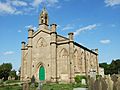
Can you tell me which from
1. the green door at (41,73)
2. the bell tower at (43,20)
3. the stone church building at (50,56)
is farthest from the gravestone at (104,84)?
the bell tower at (43,20)

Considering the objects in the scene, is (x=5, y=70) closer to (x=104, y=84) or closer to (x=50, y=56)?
(x=50, y=56)

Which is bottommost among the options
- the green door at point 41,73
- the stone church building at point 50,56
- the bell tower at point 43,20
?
the green door at point 41,73

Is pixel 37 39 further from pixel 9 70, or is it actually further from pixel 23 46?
pixel 9 70

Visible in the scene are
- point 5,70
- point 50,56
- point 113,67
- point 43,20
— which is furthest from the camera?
point 113,67

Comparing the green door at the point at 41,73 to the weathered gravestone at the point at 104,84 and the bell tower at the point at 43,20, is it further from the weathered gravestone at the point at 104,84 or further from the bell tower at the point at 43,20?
the weathered gravestone at the point at 104,84

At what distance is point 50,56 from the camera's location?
42.0 metres

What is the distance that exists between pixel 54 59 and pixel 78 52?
20.6 ft

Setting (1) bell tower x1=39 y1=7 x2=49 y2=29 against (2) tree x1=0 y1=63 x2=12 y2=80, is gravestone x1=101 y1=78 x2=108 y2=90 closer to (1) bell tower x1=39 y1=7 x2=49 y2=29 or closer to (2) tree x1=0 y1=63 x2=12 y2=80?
(1) bell tower x1=39 y1=7 x2=49 y2=29

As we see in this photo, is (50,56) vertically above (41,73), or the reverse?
(50,56)

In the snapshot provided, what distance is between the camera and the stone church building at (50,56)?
4053cm

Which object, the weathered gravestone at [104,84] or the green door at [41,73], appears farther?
the green door at [41,73]

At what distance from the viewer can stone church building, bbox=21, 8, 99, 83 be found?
133 ft

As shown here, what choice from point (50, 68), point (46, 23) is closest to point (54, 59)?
point (50, 68)

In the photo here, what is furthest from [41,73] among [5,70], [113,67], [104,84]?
[113,67]
